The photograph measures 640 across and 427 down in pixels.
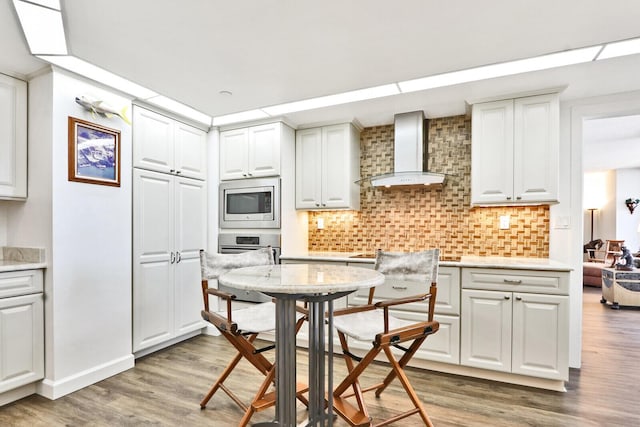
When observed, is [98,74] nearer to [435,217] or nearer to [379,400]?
[379,400]

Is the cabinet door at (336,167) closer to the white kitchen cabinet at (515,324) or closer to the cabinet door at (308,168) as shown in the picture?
the cabinet door at (308,168)

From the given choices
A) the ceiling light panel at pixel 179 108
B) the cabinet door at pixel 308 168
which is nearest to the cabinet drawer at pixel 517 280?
the cabinet door at pixel 308 168

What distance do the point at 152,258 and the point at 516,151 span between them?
3344 millimetres

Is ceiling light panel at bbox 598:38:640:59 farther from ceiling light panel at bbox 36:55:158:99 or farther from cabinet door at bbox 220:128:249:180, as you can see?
ceiling light panel at bbox 36:55:158:99

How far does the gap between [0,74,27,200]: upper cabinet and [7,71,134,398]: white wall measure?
56mm

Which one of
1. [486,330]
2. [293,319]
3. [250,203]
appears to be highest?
[250,203]

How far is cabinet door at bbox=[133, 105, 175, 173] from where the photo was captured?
2.97 meters

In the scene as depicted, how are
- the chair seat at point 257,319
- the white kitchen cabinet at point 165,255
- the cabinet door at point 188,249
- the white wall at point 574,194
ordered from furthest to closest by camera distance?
the cabinet door at point 188,249 → the white kitchen cabinet at point 165,255 → the white wall at point 574,194 → the chair seat at point 257,319

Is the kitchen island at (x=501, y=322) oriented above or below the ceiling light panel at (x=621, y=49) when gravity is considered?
below

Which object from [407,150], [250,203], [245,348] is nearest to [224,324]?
[245,348]

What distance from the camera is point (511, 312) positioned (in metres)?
2.56

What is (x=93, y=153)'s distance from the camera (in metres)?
2.59

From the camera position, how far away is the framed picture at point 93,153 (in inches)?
96.9

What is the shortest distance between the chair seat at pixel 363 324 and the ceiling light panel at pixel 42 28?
2305mm
